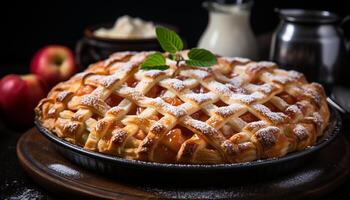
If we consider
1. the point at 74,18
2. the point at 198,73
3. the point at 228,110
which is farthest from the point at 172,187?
the point at 74,18

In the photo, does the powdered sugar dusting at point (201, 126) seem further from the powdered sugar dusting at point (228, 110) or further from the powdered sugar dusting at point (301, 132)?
the powdered sugar dusting at point (301, 132)

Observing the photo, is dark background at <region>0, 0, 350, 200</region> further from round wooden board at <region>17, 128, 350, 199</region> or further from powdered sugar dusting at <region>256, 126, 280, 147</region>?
powdered sugar dusting at <region>256, 126, 280, 147</region>

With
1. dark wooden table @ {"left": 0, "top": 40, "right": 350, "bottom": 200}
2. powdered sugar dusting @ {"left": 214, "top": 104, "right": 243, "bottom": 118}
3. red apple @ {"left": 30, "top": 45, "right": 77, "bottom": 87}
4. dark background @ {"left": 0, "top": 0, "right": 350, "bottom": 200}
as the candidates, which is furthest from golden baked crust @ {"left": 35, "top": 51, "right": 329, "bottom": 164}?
dark background @ {"left": 0, "top": 0, "right": 350, "bottom": 200}

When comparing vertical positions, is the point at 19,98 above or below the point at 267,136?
below

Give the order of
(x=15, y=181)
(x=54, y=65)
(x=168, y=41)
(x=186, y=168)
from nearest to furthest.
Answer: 1. (x=186, y=168)
2. (x=15, y=181)
3. (x=168, y=41)
4. (x=54, y=65)

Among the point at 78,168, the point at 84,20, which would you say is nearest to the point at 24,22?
the point at 84,20

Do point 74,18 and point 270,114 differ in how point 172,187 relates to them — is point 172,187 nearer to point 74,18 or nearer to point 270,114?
point 270,114

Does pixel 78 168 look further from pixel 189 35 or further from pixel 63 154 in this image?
pixel 189 35
